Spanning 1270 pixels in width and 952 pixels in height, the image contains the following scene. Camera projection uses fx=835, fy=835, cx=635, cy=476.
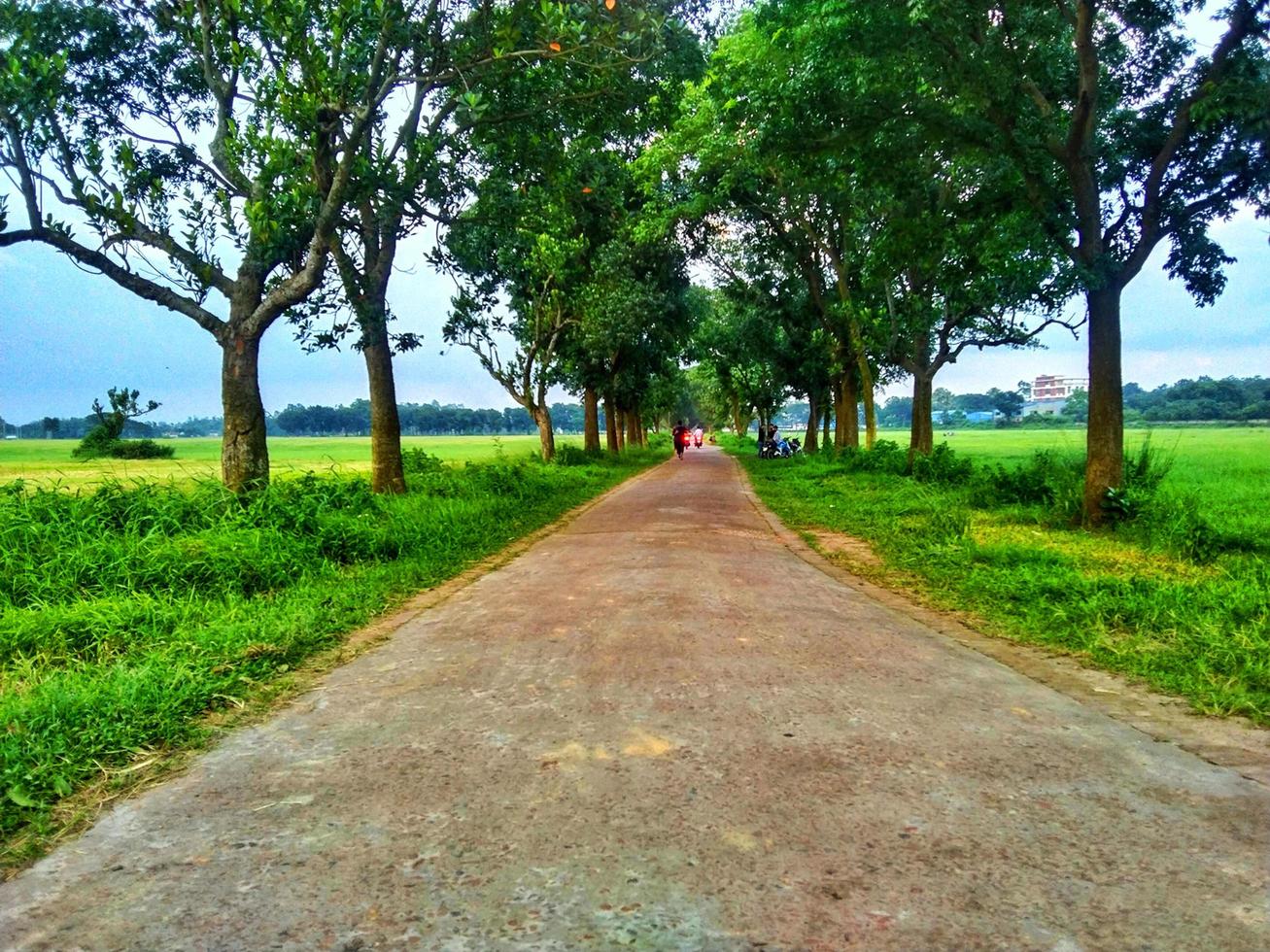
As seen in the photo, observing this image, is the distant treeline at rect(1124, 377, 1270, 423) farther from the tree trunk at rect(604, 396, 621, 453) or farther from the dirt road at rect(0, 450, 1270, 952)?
the dirt road at rect(0, 450, 1270, 952)

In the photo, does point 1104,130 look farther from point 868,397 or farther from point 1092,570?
point 868,397

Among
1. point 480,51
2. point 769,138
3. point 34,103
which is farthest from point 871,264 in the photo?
point 34,103

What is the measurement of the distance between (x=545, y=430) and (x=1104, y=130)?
17607 millimetres

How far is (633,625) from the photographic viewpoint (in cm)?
559

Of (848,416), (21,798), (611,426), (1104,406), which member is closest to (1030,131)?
(1104,406)

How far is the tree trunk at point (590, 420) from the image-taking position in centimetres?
3002

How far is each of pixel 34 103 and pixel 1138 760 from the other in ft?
34.5

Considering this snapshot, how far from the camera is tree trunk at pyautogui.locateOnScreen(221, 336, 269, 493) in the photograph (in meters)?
10.1

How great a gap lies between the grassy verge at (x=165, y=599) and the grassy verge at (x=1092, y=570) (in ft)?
15.7

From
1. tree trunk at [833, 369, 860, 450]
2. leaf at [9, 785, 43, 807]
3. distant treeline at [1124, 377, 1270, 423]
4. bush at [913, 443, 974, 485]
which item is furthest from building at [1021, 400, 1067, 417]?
leaf at [9, 785, 43, 807]

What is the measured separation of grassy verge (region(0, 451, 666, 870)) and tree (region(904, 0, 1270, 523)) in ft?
25.4

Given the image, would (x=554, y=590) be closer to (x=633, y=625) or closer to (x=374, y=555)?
(x=633, y=625)

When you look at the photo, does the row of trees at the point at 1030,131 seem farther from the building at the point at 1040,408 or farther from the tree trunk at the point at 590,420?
the building at the point at 1040,408

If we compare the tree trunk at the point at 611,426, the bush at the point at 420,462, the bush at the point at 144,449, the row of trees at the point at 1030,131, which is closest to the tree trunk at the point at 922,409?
the row of trees at the point at 1030,131
